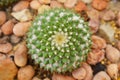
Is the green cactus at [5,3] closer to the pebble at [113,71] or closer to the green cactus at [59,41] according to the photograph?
the green cactus at [59,41]

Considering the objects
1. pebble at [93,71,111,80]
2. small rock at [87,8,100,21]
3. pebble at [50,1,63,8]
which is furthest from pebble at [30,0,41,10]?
pebble at [93,71,111,80]

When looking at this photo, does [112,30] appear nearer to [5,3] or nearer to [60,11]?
[60,11]

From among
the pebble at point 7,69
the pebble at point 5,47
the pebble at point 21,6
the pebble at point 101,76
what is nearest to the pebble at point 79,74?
the pebble at point 101,76

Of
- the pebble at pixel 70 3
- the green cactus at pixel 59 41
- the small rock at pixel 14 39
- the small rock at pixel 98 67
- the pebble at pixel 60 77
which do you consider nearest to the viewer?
the green cactus at pixel 59 41

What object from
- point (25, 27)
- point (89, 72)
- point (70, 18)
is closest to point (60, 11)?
point (70, 18)

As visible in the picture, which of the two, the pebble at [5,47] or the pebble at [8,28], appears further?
the pebble at [8,28]

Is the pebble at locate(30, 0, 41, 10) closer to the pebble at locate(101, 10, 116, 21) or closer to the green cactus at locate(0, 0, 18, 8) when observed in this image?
the green cactus at locate(0, 0, 18, 8)

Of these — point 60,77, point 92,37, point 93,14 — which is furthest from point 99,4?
point 60,77

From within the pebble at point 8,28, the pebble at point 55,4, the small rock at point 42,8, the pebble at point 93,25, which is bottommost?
the pebble at point 8,28
